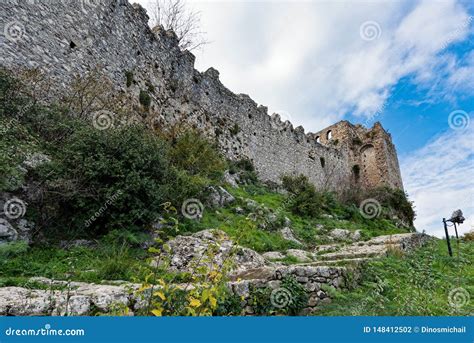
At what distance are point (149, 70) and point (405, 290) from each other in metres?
11.2

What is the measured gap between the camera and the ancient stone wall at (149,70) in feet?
28.2

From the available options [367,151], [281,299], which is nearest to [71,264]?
[281,299]

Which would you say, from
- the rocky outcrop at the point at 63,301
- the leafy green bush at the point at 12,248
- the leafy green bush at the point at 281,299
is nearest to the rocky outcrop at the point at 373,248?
the leafy green bush at the point at 281,299

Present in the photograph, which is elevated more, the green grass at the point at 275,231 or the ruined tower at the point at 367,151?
the ruined tower at the point at 367,151

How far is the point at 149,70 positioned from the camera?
12.6 m

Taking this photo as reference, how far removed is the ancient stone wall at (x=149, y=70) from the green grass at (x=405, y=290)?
8554 millimetres

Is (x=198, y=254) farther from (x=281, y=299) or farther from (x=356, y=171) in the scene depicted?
(x=356, y=171)

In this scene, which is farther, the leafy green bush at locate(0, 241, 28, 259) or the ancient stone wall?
the ancient stone wall

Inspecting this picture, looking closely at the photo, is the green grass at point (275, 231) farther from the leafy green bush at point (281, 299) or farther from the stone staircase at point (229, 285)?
the leafy green bush at point (281, 299)

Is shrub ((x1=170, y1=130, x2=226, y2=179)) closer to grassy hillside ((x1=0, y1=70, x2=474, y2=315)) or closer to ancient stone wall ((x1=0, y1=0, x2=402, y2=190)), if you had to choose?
grassy hillside ((x1=0, y1=70, x2=474, y2=315))

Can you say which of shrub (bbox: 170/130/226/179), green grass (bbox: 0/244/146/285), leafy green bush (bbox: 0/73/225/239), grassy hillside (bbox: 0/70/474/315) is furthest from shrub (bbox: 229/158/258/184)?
green grass (bbox: 0/244/146/285)

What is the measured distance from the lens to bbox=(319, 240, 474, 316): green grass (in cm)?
424

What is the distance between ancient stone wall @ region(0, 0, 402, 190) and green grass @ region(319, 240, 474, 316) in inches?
337

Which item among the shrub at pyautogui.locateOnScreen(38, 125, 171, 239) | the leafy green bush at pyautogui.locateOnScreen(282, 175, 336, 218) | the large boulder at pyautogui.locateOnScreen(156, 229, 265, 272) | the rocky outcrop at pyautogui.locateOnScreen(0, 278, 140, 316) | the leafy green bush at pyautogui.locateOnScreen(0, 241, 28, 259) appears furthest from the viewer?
the leafy green bush at pyautogui.locateOnScreen(282, 175, 336, 218)
